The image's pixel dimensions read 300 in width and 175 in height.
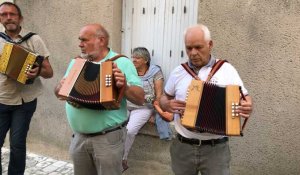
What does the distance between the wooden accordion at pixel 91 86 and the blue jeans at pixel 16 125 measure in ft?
3.65

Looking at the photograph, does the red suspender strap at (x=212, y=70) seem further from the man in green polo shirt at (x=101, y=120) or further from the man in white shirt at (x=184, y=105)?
the man in green polo shirt at (x=101, y=120)

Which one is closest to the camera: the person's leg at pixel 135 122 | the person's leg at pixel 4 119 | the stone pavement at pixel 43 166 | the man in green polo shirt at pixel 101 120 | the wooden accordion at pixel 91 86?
the wooden accordion at pixel 91 86

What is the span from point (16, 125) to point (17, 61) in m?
0.72

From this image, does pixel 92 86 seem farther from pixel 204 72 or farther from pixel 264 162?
pixel 264 162

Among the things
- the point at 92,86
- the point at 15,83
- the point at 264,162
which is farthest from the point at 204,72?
the point at 15,83

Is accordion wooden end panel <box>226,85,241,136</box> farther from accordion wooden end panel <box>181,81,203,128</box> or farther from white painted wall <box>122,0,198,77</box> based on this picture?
white painted wall <box>122,0,198,77</box>

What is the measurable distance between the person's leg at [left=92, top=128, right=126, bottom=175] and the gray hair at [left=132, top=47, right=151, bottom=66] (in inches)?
59.2

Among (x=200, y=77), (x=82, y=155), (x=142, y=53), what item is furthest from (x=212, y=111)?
(x=142, y=53)

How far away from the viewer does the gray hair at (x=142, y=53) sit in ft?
15.1

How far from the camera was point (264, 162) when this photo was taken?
160 inches

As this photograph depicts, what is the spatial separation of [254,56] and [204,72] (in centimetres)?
117

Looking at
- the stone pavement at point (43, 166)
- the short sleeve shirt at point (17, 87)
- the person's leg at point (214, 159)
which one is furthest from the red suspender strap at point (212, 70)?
the stone pavement at point (43, 166)

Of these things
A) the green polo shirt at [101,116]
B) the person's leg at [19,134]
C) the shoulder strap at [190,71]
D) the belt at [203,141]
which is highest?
the shoulder strap at [190,71]

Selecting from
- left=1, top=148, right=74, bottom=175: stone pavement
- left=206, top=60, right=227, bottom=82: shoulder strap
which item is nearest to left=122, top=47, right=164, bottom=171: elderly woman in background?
left=1, top=148, right=74, bottom=175: stone pavement
